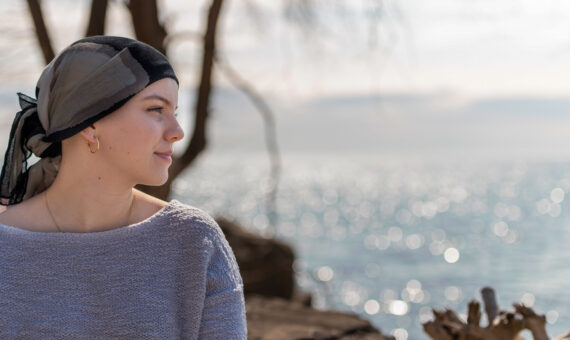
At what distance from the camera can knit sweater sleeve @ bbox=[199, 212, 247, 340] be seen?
205 centimetres

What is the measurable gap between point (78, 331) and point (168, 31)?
246 centimetres

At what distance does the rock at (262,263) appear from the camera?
8.41 m

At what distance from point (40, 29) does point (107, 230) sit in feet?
7.81

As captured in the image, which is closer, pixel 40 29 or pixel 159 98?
pixel 159 98

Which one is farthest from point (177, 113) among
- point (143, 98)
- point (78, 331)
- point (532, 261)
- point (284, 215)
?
point (284, 215)

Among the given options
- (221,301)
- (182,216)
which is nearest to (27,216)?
(182,216)

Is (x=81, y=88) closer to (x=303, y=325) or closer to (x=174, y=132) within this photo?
(x=174, y=132)

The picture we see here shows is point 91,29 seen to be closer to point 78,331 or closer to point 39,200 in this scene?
point 39,200

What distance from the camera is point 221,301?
81.3 inches

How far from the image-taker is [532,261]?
101ft

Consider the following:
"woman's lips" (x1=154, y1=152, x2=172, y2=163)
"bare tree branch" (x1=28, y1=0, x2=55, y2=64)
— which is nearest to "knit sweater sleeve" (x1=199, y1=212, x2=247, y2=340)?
"woman's lips" (x1=154, y1=152, x2=172, y2=163)

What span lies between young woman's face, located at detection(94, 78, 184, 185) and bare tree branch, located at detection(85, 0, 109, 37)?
2178mm

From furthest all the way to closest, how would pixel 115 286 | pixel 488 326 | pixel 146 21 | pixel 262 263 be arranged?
pixel 262 263 < pixel 146 21 < pixel 488 326 < pixel 115 286

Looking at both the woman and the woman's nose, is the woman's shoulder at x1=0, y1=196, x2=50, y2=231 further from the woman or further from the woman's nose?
the woman's nose
